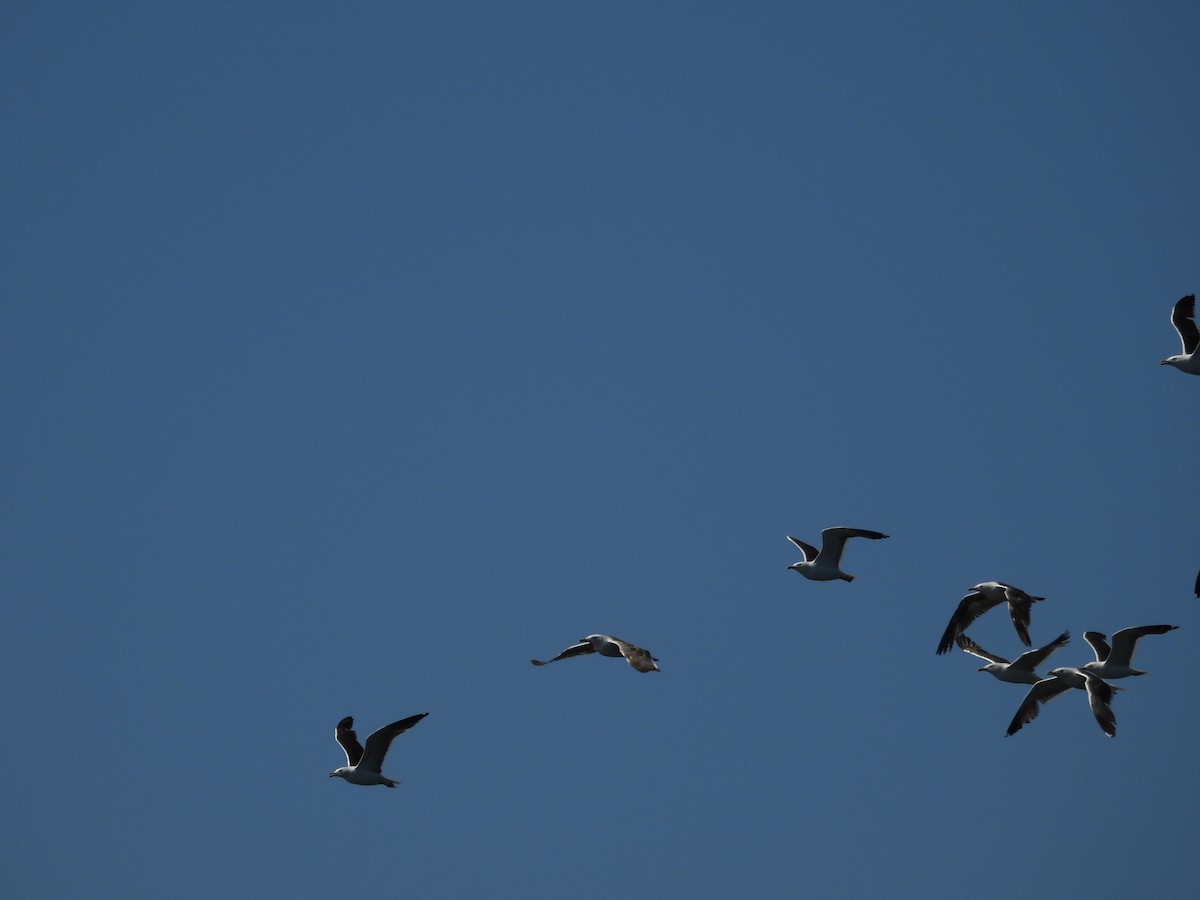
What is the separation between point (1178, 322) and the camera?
3512 cm

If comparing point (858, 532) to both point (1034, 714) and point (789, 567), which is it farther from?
point (1034, 714)

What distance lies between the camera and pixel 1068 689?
36531 millimetres

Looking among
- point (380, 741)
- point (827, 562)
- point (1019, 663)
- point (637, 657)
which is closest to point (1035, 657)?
point (1019, 663)

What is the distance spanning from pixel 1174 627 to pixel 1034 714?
603 cm

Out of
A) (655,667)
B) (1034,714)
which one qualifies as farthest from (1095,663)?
(655,667)

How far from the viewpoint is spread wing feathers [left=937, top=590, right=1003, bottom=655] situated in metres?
38.5

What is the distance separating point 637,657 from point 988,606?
10890mm

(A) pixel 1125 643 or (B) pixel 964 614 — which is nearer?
(A) pixel 1125 643

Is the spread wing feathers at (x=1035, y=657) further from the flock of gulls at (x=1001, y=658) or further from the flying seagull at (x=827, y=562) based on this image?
the flying seagull at (x=827, y=562)

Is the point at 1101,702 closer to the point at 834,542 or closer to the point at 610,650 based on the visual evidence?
the point at 834,542

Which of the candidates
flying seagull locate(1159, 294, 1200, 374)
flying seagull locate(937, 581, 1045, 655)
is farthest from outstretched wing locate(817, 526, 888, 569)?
flying seagull locate(1159, 294, 1200, 374)

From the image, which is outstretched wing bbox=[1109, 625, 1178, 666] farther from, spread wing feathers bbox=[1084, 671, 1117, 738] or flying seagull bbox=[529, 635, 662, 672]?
flying seagull bbox=[529, 635, 662, 672]

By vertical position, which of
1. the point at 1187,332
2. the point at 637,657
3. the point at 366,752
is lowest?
the point at 366,752

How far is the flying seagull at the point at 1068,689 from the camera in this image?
32.6 meters
